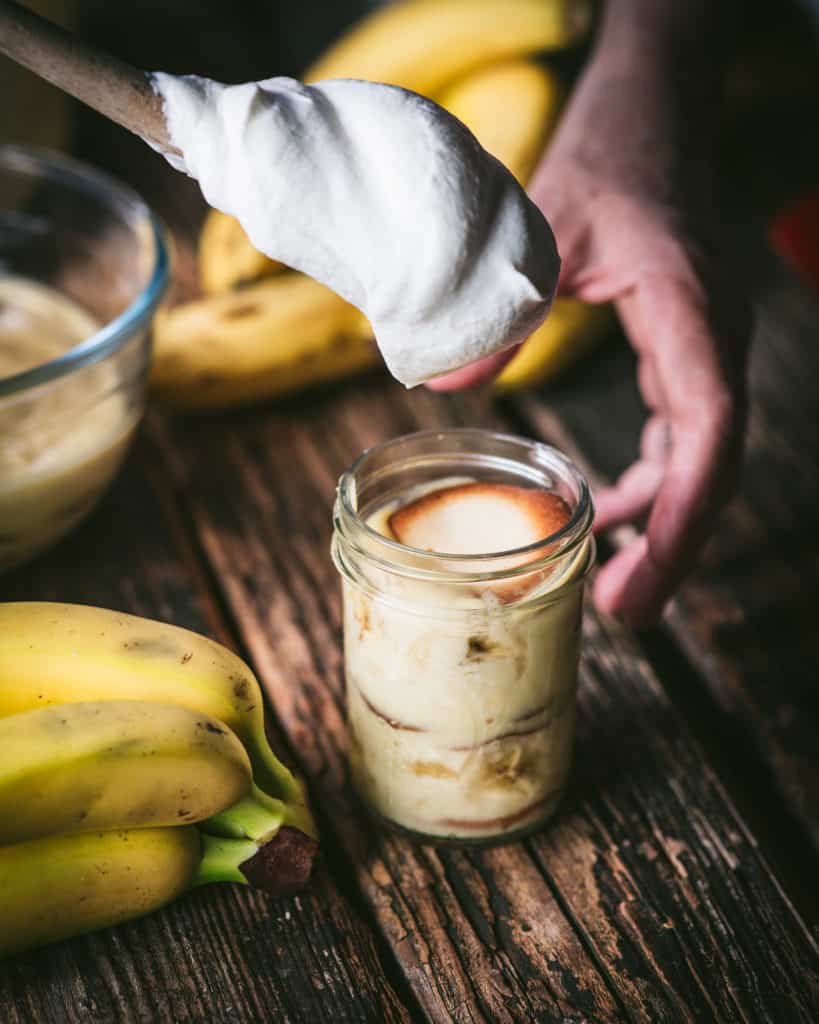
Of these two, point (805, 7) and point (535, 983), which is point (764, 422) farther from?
point (805, 7)

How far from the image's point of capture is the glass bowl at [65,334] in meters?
0.94

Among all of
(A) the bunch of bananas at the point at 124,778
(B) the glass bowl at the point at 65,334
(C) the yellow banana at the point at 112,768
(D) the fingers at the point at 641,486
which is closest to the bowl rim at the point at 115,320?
(B) the glass bowl at the point at 65,334

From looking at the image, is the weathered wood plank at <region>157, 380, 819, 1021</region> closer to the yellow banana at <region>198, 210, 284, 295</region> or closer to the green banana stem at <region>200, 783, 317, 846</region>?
the green banana stem at <region>200, 783, 317, 846</region>

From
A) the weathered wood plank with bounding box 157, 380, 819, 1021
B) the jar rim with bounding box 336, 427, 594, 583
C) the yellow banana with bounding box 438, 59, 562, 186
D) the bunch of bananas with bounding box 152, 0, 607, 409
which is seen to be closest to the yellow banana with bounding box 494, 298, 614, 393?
the bunch of bananas with bounding box 152, 0, 607, 409

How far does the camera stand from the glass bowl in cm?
94

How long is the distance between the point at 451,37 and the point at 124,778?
1100 millimetres

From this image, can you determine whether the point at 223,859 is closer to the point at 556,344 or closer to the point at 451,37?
the point at 556,344

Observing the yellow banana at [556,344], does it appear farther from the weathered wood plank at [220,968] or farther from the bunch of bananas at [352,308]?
the weathered wood plank at [220,968]

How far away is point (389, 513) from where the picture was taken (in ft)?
2.54

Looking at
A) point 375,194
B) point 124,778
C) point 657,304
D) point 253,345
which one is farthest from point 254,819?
point 253,345

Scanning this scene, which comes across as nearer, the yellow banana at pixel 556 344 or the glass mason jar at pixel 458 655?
the glass mason jar at pixel 458 655

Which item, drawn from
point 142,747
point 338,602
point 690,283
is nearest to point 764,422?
point 690,283

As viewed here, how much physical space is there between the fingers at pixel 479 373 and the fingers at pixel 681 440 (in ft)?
0.39

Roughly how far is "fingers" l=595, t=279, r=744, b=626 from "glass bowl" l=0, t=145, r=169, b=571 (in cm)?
46
